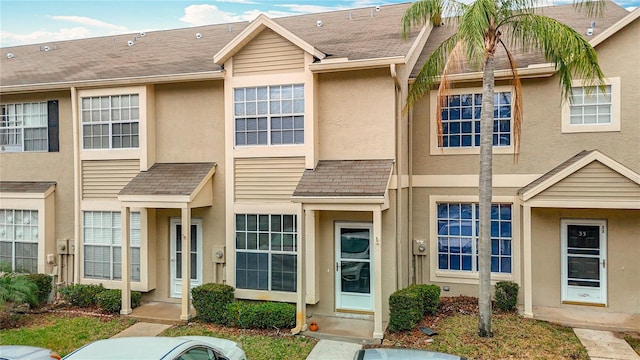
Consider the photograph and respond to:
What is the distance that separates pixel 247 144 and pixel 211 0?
7.75m

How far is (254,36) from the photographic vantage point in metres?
11.3

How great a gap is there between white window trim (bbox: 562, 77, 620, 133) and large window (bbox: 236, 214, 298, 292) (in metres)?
7.10

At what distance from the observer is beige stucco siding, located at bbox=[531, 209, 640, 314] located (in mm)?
10648

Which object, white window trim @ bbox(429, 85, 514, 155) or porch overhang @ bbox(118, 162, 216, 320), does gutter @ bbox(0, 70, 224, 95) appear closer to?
porch overhang @ bbox(118, 162, 216, 320)

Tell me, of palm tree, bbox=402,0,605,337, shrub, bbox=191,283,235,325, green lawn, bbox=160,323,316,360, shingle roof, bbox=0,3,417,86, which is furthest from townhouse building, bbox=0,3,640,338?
palm tree, bbox=402,0,605,337

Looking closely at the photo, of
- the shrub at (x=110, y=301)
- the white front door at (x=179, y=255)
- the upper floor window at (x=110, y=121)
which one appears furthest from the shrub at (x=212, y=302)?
the upper floor window at (x=110, y=121)

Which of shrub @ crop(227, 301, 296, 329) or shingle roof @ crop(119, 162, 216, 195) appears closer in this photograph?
shrub @ crop(227, 301, 296, 329)

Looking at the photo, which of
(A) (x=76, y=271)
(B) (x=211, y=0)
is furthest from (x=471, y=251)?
(B) (x=211, y=0)

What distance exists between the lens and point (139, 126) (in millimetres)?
12266

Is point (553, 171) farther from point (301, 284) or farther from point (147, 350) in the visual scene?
point (147, 350)

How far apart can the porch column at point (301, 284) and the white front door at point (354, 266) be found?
108 centimetres

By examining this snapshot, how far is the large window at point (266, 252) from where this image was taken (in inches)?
440

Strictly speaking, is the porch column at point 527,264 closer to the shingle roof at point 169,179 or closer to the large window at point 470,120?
the large window at point 470,120

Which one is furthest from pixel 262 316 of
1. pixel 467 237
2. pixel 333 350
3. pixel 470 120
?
pixel 470 120
